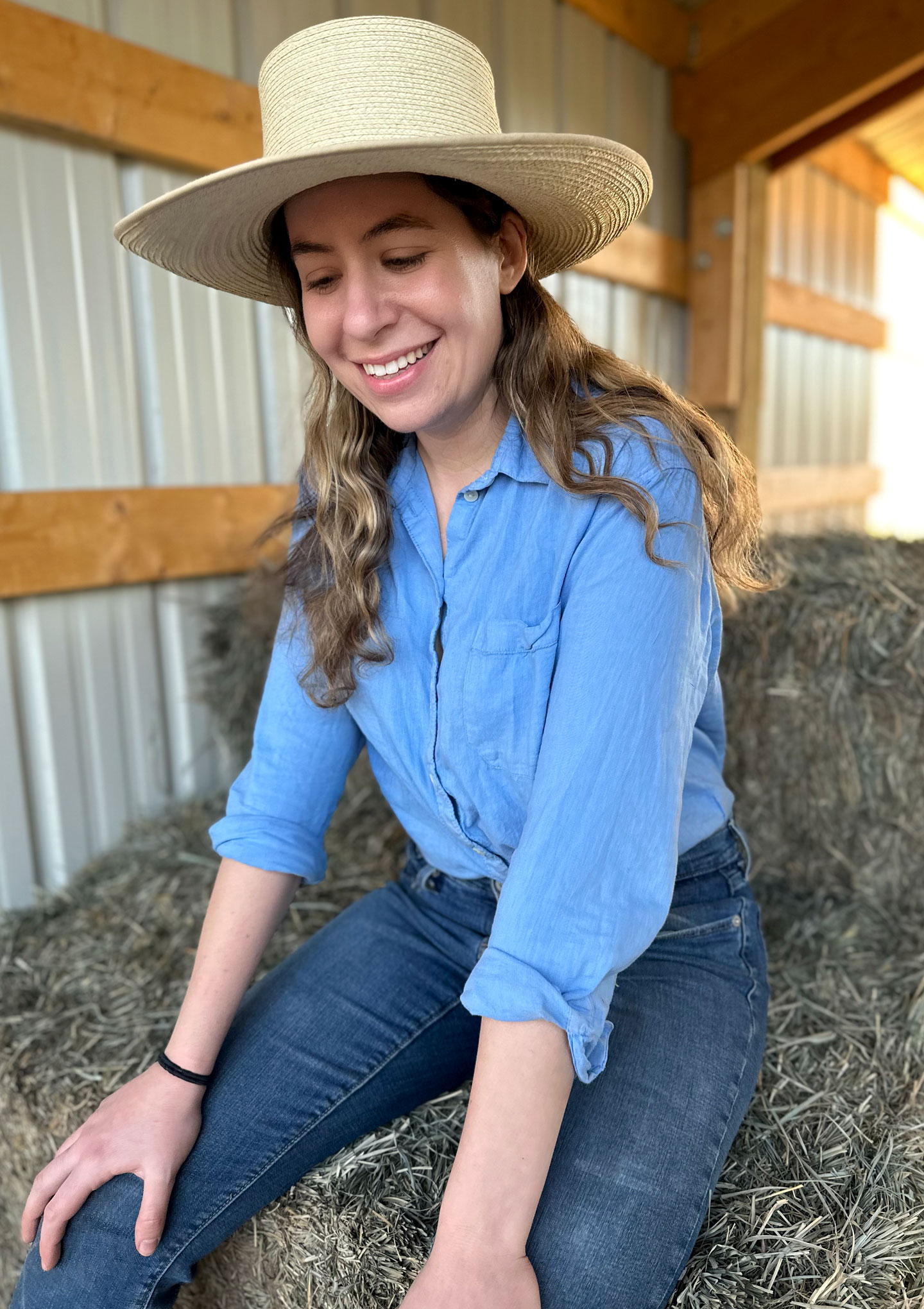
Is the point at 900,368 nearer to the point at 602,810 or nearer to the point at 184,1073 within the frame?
the point at 602,810

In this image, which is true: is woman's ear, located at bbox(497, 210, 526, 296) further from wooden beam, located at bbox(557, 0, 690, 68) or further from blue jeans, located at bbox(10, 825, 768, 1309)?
wooden beam, located at bbox(557, 0, 690, 68)

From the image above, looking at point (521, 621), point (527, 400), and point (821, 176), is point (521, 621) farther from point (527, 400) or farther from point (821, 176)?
point (821, 176)

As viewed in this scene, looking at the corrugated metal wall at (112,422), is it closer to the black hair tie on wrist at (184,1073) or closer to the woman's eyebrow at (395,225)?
the black hair tie on wrist at (184,1073)

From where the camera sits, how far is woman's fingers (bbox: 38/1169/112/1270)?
93 centimetres

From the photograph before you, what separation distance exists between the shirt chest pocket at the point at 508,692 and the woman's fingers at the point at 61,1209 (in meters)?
0.56

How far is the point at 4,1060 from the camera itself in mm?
1398

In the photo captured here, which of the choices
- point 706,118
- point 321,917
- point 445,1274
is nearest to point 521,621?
point 445,1274

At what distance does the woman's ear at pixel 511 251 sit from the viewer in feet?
3.35

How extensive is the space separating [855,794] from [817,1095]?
2.21 feet

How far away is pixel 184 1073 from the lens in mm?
1015

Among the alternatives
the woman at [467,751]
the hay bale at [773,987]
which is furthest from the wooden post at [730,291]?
the woman at [467,751]

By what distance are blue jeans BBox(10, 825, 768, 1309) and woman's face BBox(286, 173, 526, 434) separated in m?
0.58

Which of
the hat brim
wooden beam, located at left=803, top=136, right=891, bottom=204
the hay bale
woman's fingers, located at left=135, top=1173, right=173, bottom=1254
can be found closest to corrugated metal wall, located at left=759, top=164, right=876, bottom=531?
wooden beam, located at left=803, top=136, right=891, bottom=204

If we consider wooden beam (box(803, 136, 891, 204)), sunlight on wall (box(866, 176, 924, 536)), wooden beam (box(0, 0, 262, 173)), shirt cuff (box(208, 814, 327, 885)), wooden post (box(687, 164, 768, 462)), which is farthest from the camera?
sunlight on wall (box(866, 176, 924, 536))
